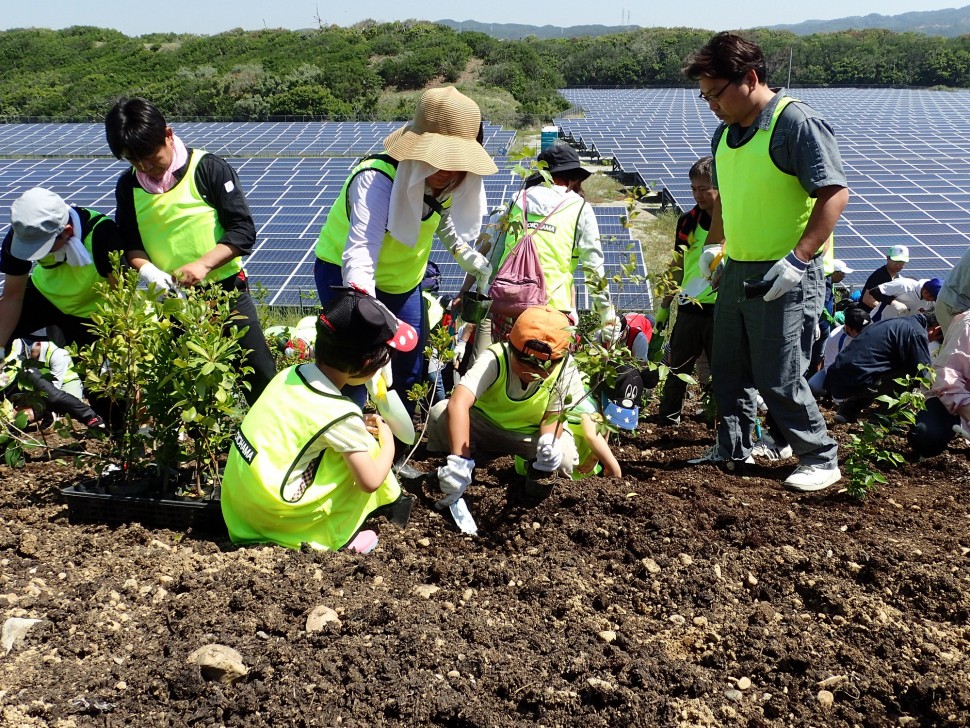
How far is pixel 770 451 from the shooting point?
142 inches

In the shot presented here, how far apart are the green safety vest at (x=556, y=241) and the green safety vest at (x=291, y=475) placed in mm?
1441

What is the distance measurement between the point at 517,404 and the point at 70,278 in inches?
74.8

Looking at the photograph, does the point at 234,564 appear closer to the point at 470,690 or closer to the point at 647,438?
the point at 470,690

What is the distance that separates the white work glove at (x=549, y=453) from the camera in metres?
2.81

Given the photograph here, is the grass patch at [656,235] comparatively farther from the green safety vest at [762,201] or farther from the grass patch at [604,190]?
the green safety vest at [762,201]

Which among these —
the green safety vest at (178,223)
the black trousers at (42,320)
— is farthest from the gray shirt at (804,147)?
the black trousers at (42,320)

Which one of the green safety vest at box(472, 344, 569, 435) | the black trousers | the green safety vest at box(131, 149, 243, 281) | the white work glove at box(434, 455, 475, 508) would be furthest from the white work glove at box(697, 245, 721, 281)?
the black trousers

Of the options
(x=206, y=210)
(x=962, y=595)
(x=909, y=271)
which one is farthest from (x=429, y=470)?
(x=909, y=271)

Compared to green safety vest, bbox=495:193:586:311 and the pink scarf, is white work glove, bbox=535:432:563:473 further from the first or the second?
the pink scarf

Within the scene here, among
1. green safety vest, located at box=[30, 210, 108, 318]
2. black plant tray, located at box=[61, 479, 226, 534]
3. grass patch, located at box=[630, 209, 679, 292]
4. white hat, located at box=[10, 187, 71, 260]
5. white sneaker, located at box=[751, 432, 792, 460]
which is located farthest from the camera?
grass patch, located at box=[630, 209, 679, 292]

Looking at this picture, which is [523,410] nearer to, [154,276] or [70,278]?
[154,276]

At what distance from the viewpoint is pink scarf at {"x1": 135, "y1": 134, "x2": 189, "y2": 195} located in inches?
122

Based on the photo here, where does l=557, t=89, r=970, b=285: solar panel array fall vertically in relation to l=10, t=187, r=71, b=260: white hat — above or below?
below

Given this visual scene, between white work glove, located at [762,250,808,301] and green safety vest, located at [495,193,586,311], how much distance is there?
1.04 m
